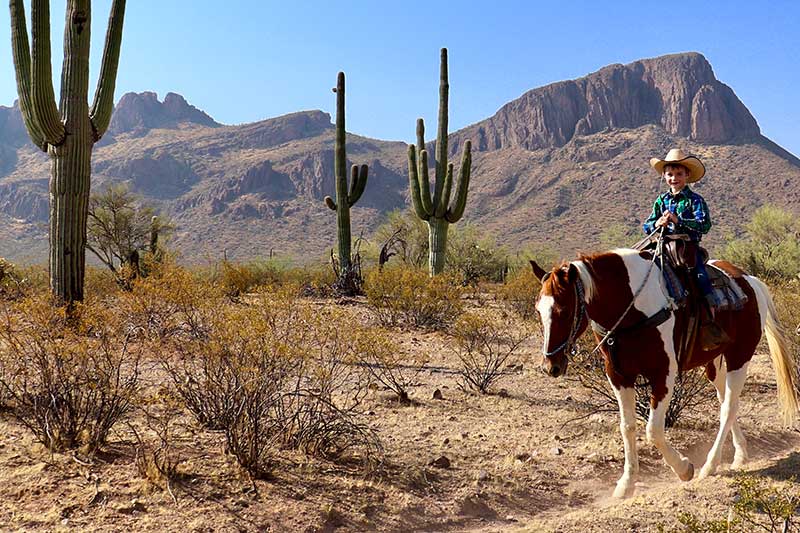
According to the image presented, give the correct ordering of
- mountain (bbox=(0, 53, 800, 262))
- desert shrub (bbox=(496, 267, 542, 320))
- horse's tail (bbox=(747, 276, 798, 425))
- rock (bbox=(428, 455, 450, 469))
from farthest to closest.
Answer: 1. mountain (bbox=(0, 53, 800, 262))
2. desert shrub (bbox=(496, 267, 542, 320))
3. horse's tail (bbox=(747, 276, 798, 425))
4. rock (bbox=(428, 455, 450, 469))

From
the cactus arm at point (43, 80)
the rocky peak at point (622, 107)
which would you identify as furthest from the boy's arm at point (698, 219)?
the rocky peak at point (622, 107)

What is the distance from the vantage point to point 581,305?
14.3 feet

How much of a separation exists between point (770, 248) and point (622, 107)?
75133 millimetres

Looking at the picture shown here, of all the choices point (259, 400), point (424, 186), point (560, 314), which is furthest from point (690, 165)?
point (424, 186)

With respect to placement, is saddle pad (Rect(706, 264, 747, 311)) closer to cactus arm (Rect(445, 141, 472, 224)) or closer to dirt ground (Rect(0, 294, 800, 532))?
dirt ground (Rect(0, 294, 800, 532))

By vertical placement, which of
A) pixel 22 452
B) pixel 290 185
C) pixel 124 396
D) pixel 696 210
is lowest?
pixel 22 452

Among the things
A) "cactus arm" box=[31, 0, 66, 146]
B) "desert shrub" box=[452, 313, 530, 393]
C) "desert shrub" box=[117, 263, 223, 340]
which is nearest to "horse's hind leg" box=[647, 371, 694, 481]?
"desert shrub" box=[452, 313, 530, 393]

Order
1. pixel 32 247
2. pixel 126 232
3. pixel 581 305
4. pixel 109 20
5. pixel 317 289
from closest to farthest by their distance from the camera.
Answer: pixel 581 305 < pixel 109 20 < pixel 317 289 < pixel 126 232 < pixel 32 247

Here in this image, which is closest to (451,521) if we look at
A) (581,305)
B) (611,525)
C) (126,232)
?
(611,525)

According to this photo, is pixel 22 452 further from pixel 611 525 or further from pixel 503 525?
pixel 611 525

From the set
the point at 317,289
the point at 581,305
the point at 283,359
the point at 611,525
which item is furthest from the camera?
the point at 317,289

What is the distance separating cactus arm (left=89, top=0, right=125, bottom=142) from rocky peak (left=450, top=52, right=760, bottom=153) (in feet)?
277

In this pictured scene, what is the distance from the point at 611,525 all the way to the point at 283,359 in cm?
286

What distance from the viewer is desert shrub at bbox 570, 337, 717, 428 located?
6320mm
